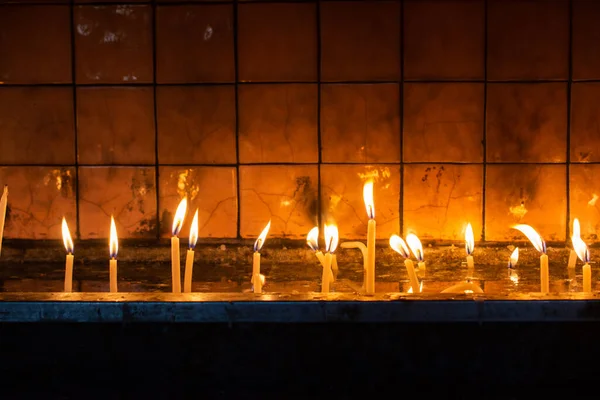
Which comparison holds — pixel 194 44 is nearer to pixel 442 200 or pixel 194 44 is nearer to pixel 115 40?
pixel 115 40

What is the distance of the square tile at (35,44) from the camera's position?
423 cm

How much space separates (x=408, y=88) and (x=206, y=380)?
2352mm

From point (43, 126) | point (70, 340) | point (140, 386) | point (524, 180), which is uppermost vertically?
point (43, 126)

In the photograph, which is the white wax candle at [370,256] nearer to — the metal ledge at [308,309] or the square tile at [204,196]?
the metal ledge at [308,309]

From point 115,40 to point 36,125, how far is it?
0.68 metres

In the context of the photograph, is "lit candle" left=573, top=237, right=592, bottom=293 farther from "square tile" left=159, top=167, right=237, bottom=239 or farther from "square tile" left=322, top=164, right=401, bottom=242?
"square tile" left=159, top=167, right=237, bottom=239

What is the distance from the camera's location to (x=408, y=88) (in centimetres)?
416

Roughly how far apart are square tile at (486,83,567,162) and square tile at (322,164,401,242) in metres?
0.60

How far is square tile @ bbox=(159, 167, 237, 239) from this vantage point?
4.25m

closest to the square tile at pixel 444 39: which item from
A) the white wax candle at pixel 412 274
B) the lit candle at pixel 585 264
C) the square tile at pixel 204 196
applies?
the square tile at pixel 204 196

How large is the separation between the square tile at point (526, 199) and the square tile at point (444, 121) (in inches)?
7.7

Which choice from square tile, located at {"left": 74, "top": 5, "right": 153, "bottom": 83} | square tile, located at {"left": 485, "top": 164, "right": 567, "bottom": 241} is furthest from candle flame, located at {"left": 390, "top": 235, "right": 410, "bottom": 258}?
square tile, located at {"left": 74, "top": 5, "right": 153, "bottom": 83}

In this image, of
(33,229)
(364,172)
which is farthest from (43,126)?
(364,172)

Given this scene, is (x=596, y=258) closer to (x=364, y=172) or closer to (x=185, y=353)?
(x=364, y=172)
